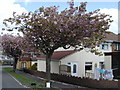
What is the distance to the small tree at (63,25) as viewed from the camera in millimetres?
13820

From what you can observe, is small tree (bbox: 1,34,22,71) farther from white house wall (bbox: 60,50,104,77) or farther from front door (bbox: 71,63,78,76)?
front door (bbox: 71,63,78,76)

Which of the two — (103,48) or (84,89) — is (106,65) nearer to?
(103,48)

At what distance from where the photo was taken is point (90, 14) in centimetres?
1431

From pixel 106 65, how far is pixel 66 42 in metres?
11.3

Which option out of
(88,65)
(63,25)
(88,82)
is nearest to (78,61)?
(88,65)

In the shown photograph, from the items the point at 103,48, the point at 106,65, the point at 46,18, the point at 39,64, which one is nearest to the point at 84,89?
the point at 46,18

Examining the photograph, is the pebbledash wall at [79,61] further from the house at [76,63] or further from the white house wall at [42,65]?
the white house wall at [42,65]

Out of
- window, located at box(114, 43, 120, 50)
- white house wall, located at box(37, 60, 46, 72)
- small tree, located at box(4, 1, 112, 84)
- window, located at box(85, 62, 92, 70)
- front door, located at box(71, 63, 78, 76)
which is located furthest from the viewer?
white house wall, located at box(37, 60, 46, 72)

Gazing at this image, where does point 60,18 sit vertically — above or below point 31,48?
above

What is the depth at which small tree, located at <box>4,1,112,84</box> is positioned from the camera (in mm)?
13820

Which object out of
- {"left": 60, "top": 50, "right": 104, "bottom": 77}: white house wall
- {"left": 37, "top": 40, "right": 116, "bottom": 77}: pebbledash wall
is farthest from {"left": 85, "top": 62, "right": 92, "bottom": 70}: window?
{"left": 60, "top": 50, "right": 104, "bottom": 77}: white house wall

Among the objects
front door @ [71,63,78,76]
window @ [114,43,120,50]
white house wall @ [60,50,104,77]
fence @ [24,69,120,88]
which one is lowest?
fence @ [24,69,120,88]

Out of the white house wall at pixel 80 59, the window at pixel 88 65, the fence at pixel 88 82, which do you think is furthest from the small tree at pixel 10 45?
the fence at pixel 88 82

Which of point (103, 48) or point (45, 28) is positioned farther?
point (103, 48)
